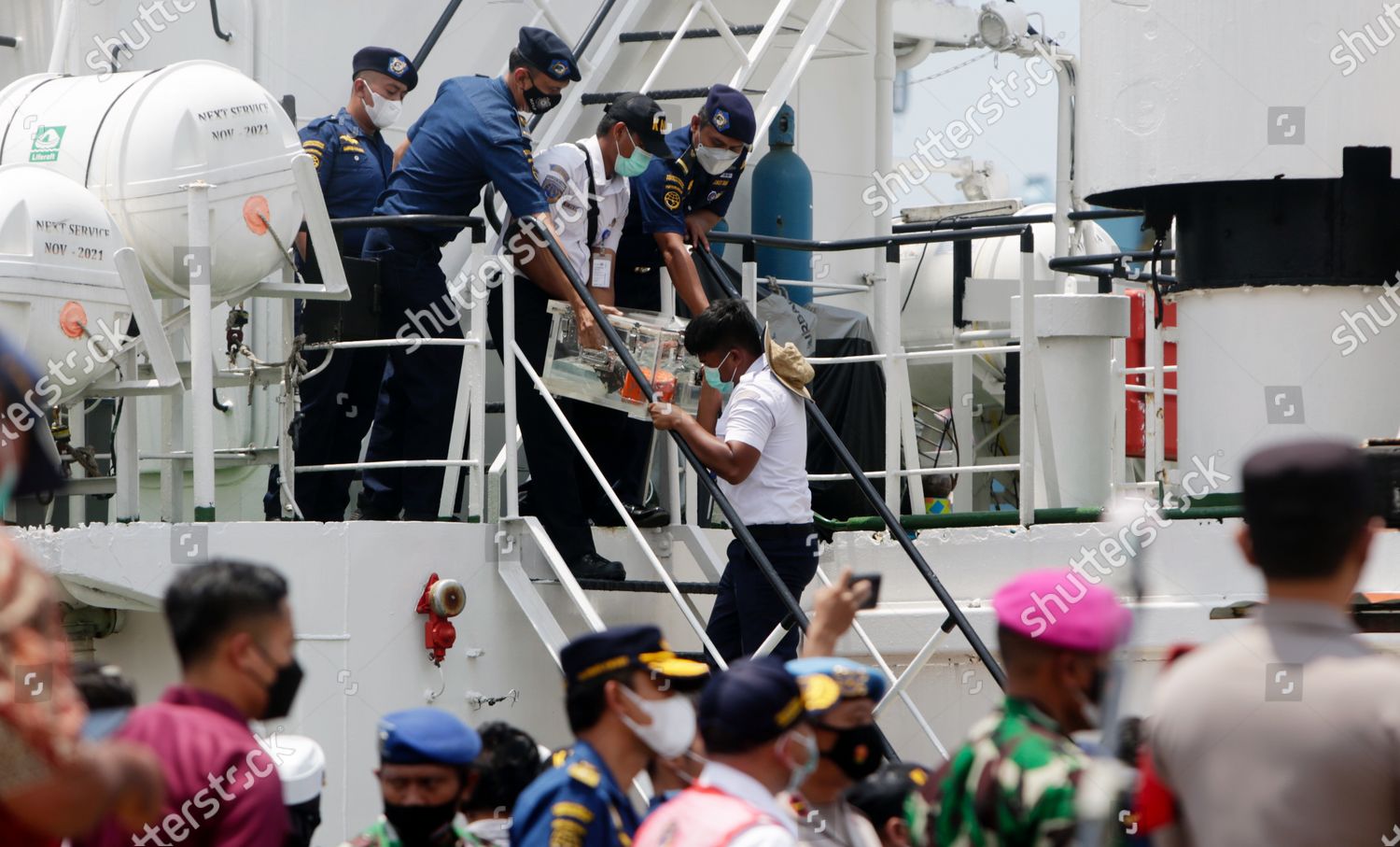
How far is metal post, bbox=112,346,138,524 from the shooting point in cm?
664

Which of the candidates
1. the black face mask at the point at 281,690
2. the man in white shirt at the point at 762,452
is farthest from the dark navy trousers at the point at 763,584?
the black face mask at the point at 281,690

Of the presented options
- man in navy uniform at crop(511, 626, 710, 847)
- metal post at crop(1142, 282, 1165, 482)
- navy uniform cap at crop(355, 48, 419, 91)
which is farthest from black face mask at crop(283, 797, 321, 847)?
navy uniform cap at crop(355, 48, 419, 91)

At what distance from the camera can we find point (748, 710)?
10.9ft

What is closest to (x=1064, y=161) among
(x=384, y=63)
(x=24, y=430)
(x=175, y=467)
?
(x=384, y=63)

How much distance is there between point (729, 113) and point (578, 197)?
0.66m

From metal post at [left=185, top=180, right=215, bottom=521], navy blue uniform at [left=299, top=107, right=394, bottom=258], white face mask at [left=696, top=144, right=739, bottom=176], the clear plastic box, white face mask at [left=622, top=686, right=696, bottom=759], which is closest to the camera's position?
white face mask at [left=622, top=686, right=696, bottom=759]

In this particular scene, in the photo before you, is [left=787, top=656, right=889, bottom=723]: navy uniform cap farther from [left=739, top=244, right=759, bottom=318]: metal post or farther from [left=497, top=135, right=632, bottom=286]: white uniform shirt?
[left=739, top=244, right=759, bottom=318]: metal post

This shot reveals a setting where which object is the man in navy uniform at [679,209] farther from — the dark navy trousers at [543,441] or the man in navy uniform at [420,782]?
the man in navy uniform at [420,782]

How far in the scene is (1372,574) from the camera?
683 cm

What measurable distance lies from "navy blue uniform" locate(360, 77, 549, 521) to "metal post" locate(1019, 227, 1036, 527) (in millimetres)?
1971

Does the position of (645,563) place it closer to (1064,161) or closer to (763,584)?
(763,584)

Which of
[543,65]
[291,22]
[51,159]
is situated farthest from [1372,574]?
[291,22]

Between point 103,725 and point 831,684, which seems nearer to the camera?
point 103,725

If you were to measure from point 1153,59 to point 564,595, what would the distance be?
3.04 meters
